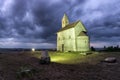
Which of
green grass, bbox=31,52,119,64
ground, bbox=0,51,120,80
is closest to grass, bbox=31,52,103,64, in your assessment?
green grass, bbox=31,52,119,64

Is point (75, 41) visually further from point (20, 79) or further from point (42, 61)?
point (20, 79)

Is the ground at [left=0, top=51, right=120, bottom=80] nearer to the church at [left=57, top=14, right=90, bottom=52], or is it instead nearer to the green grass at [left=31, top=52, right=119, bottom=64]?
the green grass at [left=31, top=52, right=119, bottom=64]

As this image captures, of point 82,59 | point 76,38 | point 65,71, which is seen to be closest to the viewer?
point 65,71

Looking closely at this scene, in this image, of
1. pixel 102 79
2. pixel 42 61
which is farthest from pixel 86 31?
pixel 102 79

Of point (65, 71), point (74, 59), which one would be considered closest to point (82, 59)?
point (74, 59)

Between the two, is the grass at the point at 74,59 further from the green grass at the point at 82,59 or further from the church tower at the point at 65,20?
the church tower at the point at 65,20

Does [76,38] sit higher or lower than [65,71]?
higher

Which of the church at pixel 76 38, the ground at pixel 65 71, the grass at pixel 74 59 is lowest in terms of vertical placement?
the ground at pixel 65 71

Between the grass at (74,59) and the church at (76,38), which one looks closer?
the grass at (74,59)

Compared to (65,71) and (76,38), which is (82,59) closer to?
(65,71)

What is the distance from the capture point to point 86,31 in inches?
2286

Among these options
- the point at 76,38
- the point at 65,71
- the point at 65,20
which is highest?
the point at 65,20

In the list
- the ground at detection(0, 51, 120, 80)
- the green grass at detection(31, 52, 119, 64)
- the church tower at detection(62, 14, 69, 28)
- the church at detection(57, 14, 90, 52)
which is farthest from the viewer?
the church tower at detection(62, 14, 69, 28)

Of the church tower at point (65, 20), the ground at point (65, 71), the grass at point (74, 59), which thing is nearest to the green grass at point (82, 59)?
the grass at point (74, 59)
